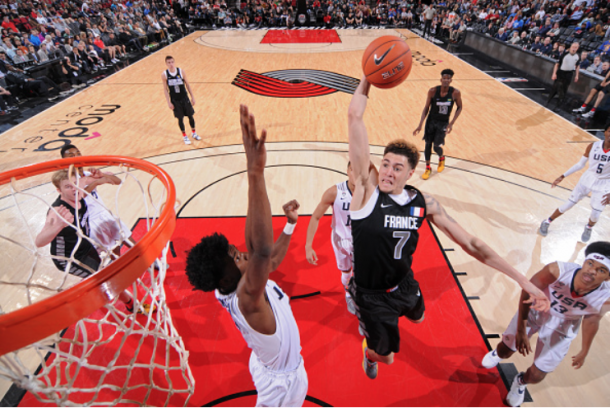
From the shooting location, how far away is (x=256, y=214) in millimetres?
1363

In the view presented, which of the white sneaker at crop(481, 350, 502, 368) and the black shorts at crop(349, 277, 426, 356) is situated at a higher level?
the black shorts at crop(349, 277, 426, 356)

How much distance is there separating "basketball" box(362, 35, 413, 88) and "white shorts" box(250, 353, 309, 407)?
2.05 metres

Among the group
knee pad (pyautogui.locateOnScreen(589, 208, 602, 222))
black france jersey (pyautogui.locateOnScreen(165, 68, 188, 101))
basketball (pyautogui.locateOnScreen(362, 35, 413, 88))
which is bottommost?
knee pad (pyautogui.locateOnScreen(589, 208, 602, 222))

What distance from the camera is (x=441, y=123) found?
17.4 feet

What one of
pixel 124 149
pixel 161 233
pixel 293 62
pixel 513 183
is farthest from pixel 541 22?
pixel 161 233

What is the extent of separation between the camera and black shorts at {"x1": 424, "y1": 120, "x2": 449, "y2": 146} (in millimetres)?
5316

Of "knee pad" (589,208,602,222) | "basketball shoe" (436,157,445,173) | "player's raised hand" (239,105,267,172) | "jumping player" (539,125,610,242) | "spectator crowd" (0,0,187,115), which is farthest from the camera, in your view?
"spectator crowd" (0,0,187,115)

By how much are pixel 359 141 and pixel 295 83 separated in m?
9.23

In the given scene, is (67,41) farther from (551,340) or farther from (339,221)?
(551,340)

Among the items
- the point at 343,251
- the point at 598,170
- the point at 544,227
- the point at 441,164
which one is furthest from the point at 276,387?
the point at 441,164

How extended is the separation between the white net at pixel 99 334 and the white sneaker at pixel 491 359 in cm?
257

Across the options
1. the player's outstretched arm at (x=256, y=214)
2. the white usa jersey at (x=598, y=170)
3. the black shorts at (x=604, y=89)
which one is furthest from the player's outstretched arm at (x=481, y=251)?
the black shorts at (x=604, y=89)

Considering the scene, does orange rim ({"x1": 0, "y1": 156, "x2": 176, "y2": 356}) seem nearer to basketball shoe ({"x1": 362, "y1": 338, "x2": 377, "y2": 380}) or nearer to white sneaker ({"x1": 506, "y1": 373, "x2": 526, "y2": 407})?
basketball shoe ({"x1": 362, "y1": 338, "x2": 377, "y2": 380})

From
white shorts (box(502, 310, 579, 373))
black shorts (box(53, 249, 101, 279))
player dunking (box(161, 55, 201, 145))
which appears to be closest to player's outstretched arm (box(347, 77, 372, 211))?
white shorts (box(502, 310, 579, 373))
